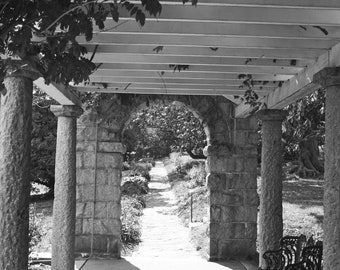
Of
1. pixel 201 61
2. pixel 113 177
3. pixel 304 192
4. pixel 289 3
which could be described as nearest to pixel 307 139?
pixel 304 192

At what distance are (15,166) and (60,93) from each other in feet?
7.76

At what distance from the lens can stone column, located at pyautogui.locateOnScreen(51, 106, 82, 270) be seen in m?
5.82

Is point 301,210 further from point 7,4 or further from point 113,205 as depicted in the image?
point 7,4

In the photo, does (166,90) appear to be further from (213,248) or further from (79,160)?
(213,248)

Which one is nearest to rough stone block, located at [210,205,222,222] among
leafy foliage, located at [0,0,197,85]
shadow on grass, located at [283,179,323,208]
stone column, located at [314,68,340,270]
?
stone column, located at [314,68,340,270]

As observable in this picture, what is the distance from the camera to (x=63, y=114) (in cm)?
617

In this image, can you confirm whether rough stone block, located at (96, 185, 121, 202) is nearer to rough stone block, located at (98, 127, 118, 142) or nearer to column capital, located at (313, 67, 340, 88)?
rough stone block, located at (98, 127, 118, 142)

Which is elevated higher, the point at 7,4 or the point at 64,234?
the point at 7,4

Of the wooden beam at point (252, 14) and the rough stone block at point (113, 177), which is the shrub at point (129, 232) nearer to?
the rough stone block at point (113, 177)

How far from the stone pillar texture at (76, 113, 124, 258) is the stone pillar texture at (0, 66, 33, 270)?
15.5 feet

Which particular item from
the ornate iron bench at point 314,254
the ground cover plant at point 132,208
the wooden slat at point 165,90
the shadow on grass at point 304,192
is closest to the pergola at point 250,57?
the wooden slat at point 165,90

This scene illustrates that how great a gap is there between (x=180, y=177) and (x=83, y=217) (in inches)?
620

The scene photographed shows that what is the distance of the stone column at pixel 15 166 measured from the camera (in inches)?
122

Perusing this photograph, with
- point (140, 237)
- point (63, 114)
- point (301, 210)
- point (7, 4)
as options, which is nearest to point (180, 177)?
point (301, 210)
